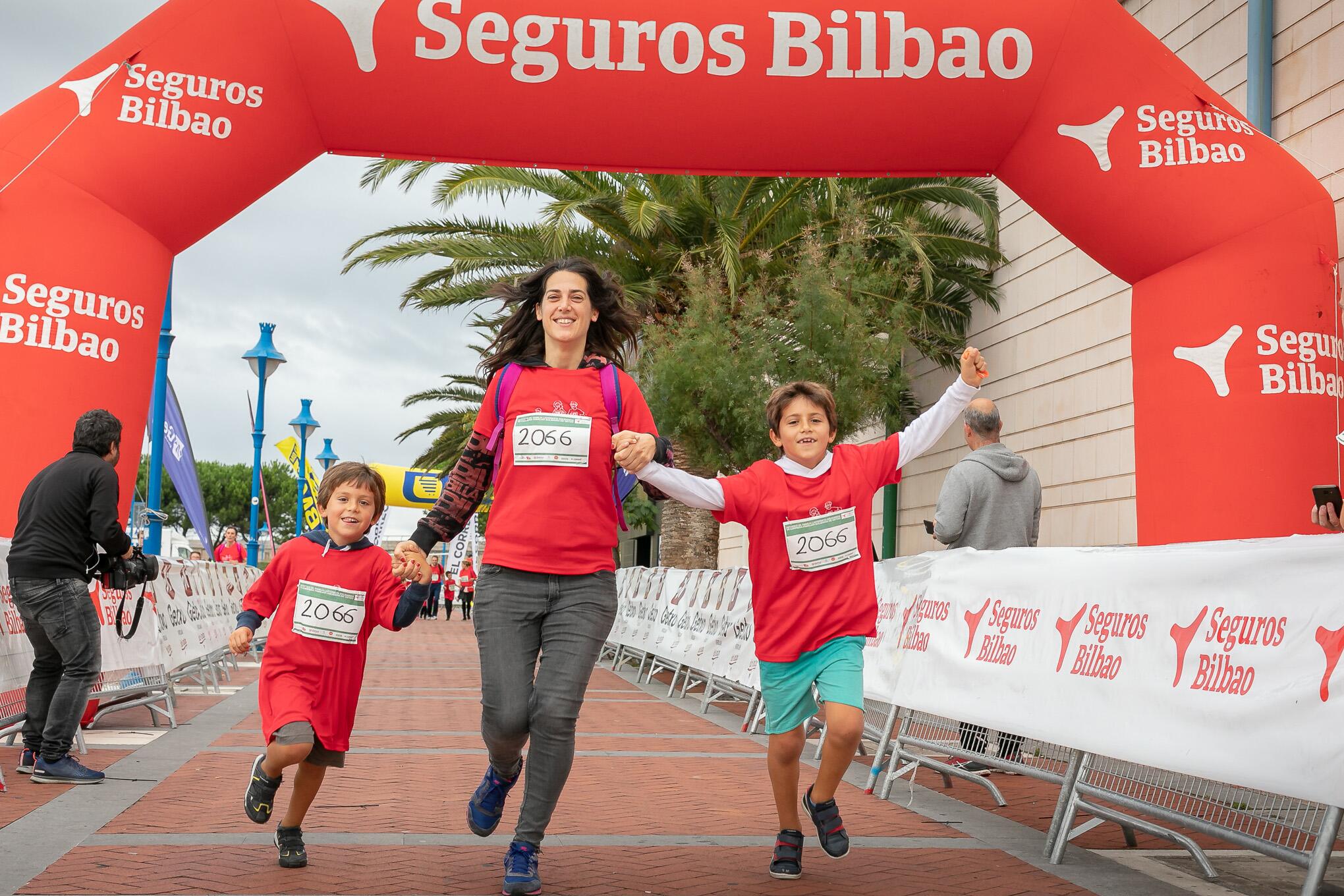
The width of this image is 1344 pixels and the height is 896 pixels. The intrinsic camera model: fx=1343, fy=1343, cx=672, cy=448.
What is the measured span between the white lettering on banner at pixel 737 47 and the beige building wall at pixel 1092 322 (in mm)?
3173

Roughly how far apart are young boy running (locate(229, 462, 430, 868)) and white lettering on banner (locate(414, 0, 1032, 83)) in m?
4.07

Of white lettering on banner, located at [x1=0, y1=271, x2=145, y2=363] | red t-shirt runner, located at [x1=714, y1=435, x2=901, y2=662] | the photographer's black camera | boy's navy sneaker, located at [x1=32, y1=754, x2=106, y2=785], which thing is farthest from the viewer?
white lettering on banner, located at [x1=0, y1=271, x2=145, y2=363]

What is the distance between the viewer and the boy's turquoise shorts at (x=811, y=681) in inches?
182

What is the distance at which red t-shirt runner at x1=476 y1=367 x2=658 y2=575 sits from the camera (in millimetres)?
4293

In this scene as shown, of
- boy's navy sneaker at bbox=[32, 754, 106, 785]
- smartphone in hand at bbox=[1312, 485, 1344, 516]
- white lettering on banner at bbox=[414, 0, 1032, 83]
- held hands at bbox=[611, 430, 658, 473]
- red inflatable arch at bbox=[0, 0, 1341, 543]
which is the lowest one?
boy's navy sneaker at bbox=[32, 754, 106, 785]

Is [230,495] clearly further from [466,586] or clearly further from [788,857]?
[788,857]

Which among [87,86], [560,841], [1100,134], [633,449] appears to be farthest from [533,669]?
[1100,134]

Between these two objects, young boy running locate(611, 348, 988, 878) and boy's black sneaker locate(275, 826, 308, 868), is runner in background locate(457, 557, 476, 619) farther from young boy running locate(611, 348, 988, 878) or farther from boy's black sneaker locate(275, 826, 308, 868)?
young boy running locate(611, 348, 988, 878)

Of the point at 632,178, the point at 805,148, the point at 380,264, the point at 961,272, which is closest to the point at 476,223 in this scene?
the point at 380,264

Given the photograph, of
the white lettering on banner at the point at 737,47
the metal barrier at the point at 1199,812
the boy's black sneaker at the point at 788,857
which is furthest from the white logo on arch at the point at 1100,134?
the boy's black sneaker at the point at 788,857

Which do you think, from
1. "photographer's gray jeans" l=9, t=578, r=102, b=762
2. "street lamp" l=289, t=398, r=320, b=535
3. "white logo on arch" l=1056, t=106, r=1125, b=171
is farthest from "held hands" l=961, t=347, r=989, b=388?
"street lamp" l=289, t=398, r=320, b=535

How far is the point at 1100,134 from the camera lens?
8078 millimetres

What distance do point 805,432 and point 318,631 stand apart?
1.87 meters

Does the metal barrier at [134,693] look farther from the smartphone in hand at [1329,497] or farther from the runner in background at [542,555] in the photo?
the smartphone in hand at [1329,497]
